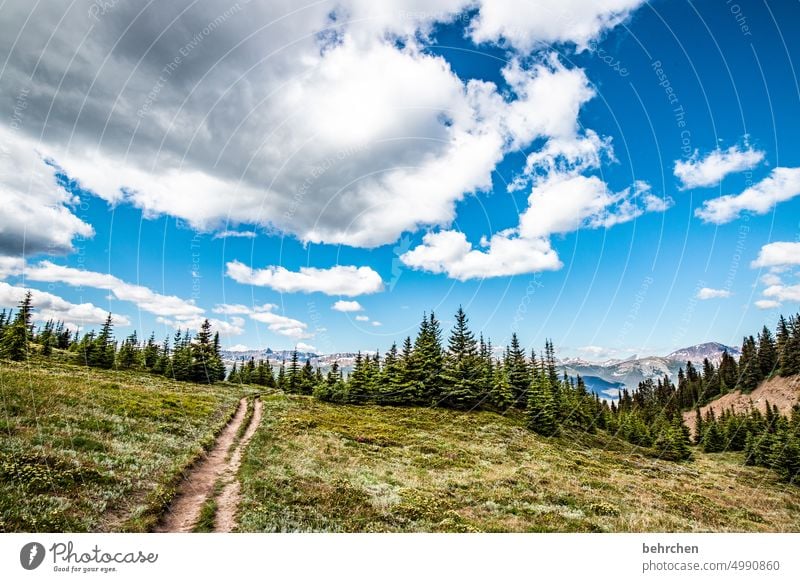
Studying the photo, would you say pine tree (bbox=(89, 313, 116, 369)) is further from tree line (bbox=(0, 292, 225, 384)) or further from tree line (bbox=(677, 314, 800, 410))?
tree line (bbox=(677, 314, 800, 410))

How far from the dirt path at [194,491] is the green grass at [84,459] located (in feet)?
1.12

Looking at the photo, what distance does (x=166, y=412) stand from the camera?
24328 millimetres

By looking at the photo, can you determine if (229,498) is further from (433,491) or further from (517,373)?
(517,373)

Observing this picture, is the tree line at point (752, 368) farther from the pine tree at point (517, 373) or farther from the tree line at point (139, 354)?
the tree line at point (139, 354)

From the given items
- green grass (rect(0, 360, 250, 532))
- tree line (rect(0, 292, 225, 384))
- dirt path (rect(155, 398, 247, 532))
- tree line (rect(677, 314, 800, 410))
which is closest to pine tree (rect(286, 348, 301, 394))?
tree line (rect(0, 292, 225, 384))

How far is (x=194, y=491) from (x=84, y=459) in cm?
394

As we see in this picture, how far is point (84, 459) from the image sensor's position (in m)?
11.9

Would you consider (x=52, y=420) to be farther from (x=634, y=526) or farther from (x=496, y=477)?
(x=634, y=526)

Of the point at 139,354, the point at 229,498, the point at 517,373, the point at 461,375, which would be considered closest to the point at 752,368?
the point at 517,373

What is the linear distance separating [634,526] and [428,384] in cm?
4402

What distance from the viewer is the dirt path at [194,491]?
943cm

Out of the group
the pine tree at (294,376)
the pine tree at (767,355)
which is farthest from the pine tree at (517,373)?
the pine tree at (767,355)

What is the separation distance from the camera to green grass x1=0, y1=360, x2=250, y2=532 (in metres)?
8.45

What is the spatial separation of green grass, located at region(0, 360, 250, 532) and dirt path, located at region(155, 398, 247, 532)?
0.34 m
